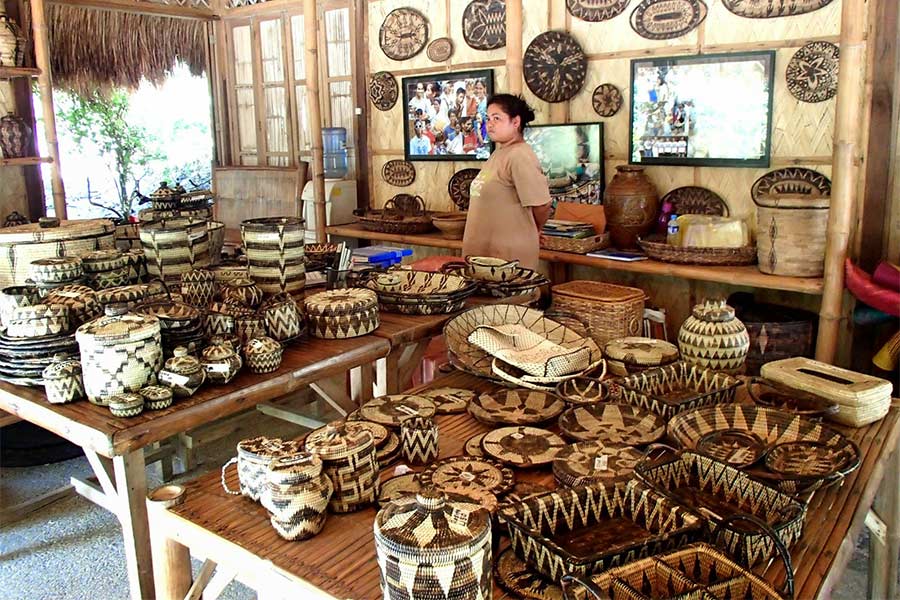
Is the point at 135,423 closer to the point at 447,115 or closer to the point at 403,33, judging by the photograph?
the point at 447,115

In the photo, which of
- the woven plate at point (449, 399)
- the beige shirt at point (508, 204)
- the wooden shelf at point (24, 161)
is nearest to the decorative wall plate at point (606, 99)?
the beige shirt at point (508, 204)

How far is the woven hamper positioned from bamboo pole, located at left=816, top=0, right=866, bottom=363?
38.2 inches

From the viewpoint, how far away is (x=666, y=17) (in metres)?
4.39

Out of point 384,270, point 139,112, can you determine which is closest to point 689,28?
point 384,270

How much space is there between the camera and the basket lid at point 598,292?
165 inches

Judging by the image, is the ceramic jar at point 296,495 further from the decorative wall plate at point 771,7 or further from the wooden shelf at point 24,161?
the wooden shelf at point 24,161

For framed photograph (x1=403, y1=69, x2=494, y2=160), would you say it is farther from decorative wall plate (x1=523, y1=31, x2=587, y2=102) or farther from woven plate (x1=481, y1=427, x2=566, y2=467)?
woven plate (x1=481, y1=427, x2=566, y2=467)

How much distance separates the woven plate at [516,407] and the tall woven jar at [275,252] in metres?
0.84

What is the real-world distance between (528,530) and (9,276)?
214cm

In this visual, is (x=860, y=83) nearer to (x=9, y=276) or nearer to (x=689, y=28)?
(x=689, y=28)

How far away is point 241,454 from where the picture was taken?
1.49 m

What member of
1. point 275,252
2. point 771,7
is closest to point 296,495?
point 275,252

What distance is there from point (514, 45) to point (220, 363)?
11.3ft

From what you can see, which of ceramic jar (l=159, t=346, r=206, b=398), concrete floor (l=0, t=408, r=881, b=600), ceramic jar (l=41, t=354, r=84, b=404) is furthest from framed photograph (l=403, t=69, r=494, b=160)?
ceramic jar (l=41, t=354, r=84, b=404)
